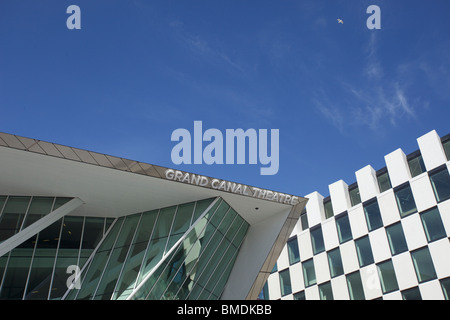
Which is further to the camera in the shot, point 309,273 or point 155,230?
point 309,273

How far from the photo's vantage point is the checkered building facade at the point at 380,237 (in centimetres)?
3198

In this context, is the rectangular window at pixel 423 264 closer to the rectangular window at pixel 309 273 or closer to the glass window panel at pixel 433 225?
the glass window panel at pixel 433 225

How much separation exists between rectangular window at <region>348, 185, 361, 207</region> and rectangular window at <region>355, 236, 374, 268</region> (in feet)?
11.5

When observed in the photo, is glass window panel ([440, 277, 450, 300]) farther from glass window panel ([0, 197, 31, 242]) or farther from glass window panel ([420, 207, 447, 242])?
glass window panel ([0, 197, 31, 242])

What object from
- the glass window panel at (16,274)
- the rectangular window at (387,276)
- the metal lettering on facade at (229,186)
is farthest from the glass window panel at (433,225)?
the glass window panel at (16,274)

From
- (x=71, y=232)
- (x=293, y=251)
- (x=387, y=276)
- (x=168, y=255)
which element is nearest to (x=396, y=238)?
(x=387, y=276)

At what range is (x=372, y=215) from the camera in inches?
1460

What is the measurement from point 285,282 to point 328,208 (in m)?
8.02

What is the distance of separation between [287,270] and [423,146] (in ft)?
55.3

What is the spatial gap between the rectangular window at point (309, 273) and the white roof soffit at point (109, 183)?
15431 mm

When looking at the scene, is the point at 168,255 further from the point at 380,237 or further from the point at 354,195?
the point at 354,195

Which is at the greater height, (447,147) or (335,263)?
(447,147)

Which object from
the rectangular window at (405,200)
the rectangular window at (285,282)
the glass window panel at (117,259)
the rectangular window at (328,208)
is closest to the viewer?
the glass window panel at (117,259)
